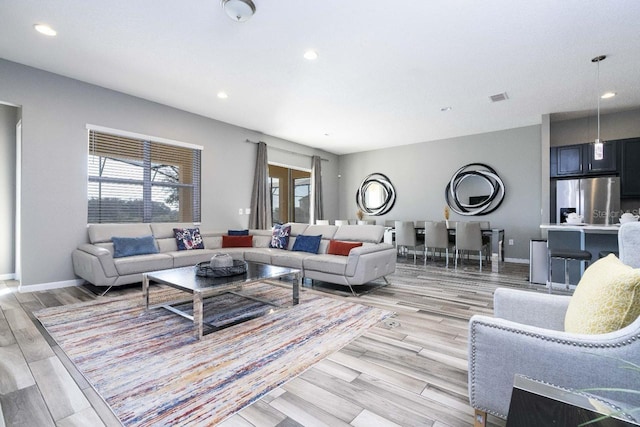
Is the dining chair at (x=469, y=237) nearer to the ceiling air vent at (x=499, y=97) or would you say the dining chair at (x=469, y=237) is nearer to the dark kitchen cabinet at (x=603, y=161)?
the dark kitchen cabinet at (x=603, y=161)

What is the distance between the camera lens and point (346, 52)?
3.34 metres

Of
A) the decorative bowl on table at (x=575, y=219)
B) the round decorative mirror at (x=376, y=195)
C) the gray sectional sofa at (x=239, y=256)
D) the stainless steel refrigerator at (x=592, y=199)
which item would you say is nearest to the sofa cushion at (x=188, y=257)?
the gray sectional sofa at (x=239, y=256)

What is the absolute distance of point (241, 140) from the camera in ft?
20.6

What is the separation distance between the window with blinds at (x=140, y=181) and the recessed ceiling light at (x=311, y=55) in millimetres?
3145

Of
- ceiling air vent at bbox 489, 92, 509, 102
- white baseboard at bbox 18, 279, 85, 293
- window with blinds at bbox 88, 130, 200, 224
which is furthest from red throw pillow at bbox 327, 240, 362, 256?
white baseboard at bbox 18, 279, 85, 293

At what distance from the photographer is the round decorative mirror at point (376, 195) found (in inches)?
317

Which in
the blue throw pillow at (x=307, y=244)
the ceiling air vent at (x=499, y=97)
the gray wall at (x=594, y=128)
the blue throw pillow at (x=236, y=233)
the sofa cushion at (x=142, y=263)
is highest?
the ceiling air vent at (x=499, y=97)

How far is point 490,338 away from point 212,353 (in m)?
1.88

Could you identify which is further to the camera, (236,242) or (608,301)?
(236,242)

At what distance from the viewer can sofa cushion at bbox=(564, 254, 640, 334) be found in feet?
3.26

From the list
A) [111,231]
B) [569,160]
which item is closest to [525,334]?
[111,231]

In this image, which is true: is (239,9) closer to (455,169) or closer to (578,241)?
(578,241)

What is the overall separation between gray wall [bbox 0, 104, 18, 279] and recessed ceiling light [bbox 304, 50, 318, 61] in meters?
4.68

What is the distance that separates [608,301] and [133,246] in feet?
15.9
